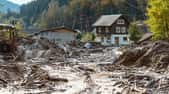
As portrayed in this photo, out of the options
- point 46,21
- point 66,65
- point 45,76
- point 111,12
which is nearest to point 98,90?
point 45,76

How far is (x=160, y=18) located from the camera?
146 feet

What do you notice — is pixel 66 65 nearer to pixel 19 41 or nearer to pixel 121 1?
pixel 19 41

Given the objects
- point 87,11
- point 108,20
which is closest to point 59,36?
point 108,20

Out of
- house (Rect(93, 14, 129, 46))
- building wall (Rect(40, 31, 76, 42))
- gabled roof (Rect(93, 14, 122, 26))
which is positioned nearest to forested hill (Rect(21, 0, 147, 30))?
gabled roof (Rect(93, 14, 122, 26))

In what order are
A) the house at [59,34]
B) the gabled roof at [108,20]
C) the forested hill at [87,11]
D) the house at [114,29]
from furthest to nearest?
the forested hill at [87,11], the house at [114,29], the gabled roof at [108,20], the house at [59,34]

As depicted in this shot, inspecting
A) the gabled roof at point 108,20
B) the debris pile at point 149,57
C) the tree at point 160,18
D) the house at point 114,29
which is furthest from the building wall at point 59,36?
the debris pile at point 149,57

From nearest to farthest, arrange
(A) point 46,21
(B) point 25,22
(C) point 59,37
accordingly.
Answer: (C) point 59,37
(A) point 46,21
(B) point 25,22

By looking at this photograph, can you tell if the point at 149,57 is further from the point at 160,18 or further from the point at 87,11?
the point at 87,11

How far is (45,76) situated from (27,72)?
3.12m

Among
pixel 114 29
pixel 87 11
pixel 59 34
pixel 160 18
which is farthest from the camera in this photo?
pixel 87 11

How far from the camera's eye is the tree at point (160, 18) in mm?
43562

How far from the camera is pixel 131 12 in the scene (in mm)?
111438

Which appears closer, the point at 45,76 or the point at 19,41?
the point at 45,76

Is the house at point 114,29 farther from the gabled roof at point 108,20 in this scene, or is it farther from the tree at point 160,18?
the tree at point 160,18
